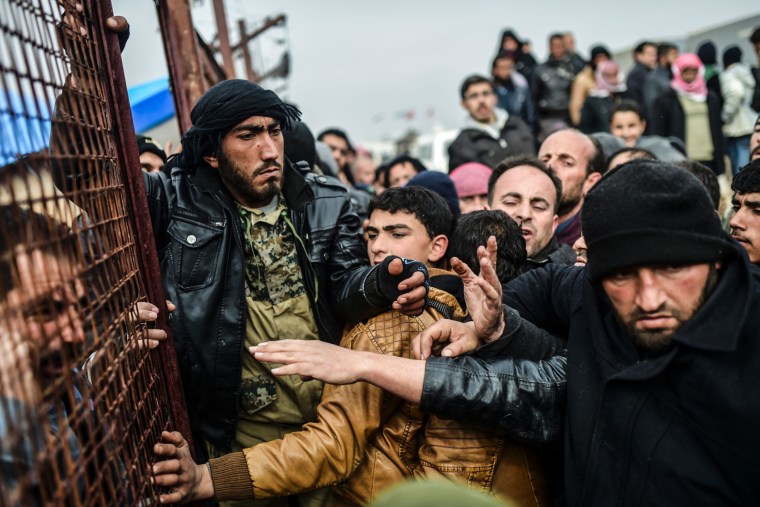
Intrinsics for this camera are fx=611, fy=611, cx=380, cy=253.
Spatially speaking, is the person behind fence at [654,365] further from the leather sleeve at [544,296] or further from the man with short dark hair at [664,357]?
the leather sleeve at [544,296]

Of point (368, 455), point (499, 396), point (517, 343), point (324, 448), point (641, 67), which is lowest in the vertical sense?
point (368, 455)

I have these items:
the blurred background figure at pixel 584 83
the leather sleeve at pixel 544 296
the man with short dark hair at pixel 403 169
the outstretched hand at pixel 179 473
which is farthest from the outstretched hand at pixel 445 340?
the blurred background figure at pixel 584 83

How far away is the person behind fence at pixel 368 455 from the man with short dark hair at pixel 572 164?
7.72 ft

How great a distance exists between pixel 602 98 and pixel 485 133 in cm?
216

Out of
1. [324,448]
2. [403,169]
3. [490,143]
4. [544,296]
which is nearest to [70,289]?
[324,448]

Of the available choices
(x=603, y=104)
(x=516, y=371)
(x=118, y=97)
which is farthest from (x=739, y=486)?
(x=603, y=104)

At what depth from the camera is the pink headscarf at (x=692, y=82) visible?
290 inches

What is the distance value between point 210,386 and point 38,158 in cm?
139

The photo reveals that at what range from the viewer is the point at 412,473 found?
7.22 feet

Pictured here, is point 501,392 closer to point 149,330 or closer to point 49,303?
point 149,330

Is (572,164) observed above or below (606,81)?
below

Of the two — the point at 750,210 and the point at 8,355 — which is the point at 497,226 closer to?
the point at 750,210

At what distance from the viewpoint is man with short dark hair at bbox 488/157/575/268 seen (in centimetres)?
348

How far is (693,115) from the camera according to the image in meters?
7.33
